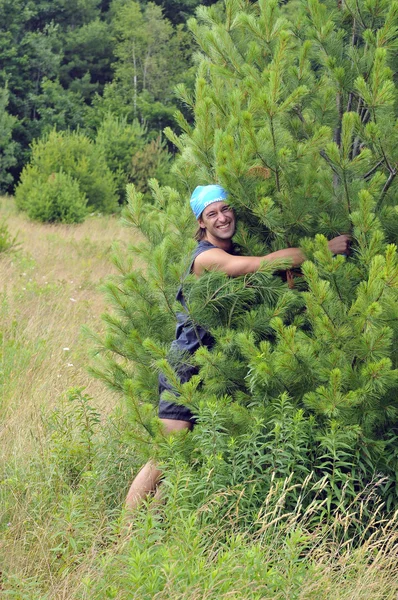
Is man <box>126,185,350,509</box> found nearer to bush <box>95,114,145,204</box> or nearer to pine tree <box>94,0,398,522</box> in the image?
pine tree <box>94,0,398,522</box>

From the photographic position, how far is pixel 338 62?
3924 millimetres

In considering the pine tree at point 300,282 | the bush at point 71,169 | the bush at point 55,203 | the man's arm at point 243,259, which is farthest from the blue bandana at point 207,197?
the bush at point 71,169

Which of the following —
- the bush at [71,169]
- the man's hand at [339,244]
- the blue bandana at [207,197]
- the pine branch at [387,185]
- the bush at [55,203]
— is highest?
the blue bandana at [207,197]

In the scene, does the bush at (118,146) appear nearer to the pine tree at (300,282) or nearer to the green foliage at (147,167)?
the green foliage at (147,167)

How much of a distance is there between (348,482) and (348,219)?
3.88ft

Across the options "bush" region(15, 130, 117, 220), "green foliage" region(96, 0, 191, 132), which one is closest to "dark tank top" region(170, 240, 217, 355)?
"bush" region(15, 130, 117, 220)

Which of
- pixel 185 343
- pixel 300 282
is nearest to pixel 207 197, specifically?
pixel 300 282

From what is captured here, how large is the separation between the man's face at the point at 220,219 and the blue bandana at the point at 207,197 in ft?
0.06

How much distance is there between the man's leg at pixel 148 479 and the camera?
397 cm

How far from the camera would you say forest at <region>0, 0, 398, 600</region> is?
3.23m

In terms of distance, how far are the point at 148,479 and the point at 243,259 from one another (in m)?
1.17

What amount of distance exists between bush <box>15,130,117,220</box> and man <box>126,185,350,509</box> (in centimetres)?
1668

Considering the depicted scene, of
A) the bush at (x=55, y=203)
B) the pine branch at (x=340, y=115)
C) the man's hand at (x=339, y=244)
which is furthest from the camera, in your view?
the bush at (x=55, y=203)

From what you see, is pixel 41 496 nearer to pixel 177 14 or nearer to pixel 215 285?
pixel 215 285
